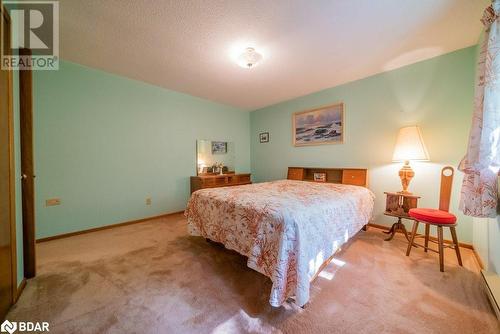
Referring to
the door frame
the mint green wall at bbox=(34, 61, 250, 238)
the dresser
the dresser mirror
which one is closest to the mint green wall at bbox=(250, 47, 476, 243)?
the dresser

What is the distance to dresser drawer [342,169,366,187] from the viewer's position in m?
2.97

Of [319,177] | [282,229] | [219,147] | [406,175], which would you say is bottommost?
[282,229]

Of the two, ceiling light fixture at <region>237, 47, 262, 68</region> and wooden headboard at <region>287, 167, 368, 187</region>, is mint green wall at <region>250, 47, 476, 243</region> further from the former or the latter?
ceiling light fixture at <region>237, 47, 262, 68</region>

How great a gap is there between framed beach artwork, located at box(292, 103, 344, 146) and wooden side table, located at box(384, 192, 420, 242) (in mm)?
1220

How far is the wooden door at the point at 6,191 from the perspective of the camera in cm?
122

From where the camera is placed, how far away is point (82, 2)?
1.61 m

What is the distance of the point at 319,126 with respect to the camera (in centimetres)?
361

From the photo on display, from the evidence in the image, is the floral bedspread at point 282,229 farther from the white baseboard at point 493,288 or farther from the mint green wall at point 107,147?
the mint green wall at point 107,147

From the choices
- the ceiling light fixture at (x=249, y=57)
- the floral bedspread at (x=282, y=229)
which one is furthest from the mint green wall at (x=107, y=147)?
the ceiling light fixture at (x=249, y=57)

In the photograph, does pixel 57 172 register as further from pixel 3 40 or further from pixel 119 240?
pixel 3 40

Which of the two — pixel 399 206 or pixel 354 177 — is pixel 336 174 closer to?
pixel 354 177

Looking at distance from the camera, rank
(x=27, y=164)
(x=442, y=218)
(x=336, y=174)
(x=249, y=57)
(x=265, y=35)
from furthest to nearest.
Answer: (x=336, y=174)
(x=249, y=57)
(x=265, y=35)
(x=442, y=218)
(x=27, y=164)

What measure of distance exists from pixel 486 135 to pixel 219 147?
12.9 ft

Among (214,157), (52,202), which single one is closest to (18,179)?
(52,202)
